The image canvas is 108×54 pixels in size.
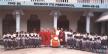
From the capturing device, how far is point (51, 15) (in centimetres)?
2923

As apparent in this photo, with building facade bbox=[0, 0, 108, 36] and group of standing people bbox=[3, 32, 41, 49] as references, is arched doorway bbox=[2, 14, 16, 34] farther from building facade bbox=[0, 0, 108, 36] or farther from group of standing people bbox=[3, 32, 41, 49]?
group of standing people bbox=[3, 32, 41, 49]

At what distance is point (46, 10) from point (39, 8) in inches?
53.1

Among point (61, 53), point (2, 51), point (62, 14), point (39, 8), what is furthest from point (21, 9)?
point (61, 53)

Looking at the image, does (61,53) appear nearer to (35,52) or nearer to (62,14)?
(35,52)

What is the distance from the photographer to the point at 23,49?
23.0 m

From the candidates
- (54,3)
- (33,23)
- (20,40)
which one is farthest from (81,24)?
(20,40)

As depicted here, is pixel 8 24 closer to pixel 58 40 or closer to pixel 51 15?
pixel 51 15

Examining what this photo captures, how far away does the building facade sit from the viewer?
27.4m

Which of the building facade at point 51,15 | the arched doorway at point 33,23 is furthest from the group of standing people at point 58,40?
the arched doorway at point 33,23

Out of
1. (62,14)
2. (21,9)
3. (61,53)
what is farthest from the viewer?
(62,14)

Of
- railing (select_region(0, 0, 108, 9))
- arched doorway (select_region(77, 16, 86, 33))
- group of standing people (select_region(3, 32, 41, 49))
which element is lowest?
group of standing people (select_region(3, 32, 41, 49))

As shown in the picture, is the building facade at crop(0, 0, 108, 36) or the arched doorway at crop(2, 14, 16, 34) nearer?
the building facade at crop(0, 0, 108, 36)

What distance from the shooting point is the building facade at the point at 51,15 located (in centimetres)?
2744

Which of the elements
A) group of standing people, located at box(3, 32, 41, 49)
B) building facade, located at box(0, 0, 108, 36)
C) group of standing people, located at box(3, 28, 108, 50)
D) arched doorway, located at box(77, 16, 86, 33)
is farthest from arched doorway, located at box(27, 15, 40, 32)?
group of standing people, located at box(3, 32, 41, 49)
